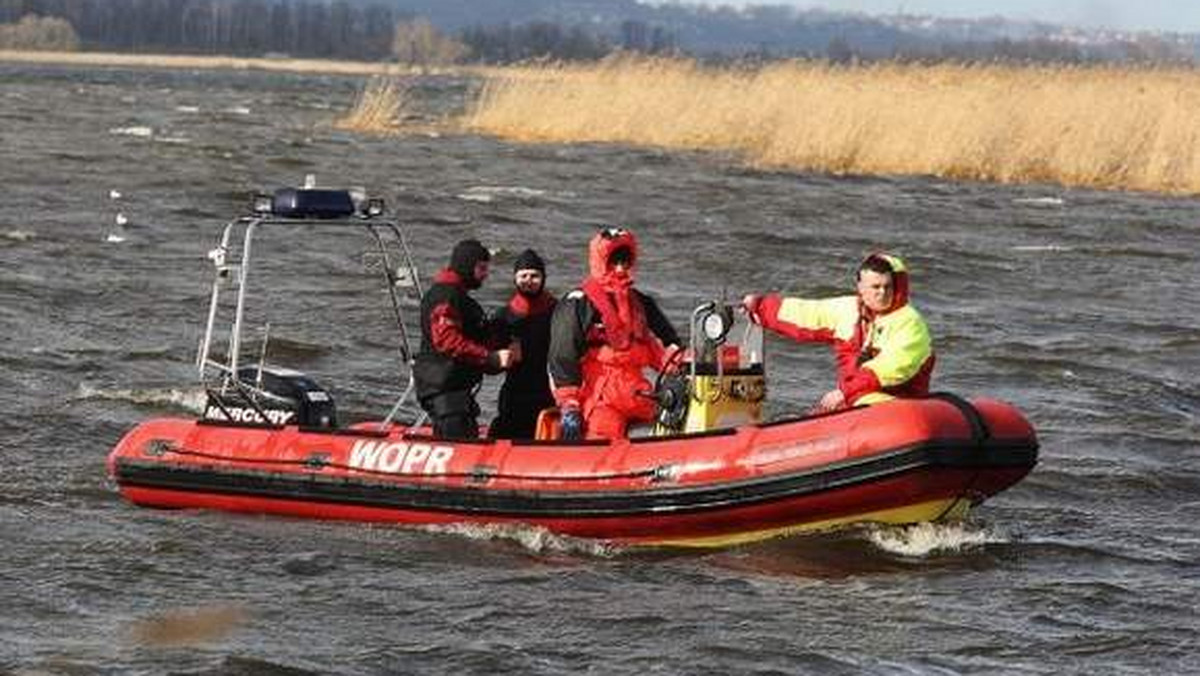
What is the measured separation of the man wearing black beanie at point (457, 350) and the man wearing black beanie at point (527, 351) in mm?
82

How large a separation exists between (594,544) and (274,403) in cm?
202

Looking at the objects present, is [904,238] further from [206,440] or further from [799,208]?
[206,440]

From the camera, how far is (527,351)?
11.8 metres

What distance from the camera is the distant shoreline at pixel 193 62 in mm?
126769

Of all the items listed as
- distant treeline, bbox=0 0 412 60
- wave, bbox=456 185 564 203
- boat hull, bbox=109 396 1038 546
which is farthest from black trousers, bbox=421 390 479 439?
distant treeline, bbox=0 0 412 60

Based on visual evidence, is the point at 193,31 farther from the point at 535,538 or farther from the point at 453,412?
the point at 535,538

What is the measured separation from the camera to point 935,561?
35.9 ft

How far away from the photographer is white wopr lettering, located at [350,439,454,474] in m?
11.4

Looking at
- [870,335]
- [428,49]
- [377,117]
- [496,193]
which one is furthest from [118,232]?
[428,49]

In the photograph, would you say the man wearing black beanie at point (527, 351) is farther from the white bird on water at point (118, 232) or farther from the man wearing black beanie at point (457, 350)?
the white bird on water at point (118, 232)

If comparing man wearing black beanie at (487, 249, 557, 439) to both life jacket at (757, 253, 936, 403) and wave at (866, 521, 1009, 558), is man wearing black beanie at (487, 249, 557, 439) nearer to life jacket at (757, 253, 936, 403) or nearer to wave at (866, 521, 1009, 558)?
life jacket at (757, 253, 936, 403)

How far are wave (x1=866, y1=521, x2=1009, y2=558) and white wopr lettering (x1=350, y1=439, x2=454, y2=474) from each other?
1.84m

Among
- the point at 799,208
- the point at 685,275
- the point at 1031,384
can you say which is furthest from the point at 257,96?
the point at 1031,384

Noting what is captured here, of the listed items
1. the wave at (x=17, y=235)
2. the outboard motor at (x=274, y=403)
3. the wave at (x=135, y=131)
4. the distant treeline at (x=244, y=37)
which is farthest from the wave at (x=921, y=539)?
the distant treeline at (x=244, y=37)
